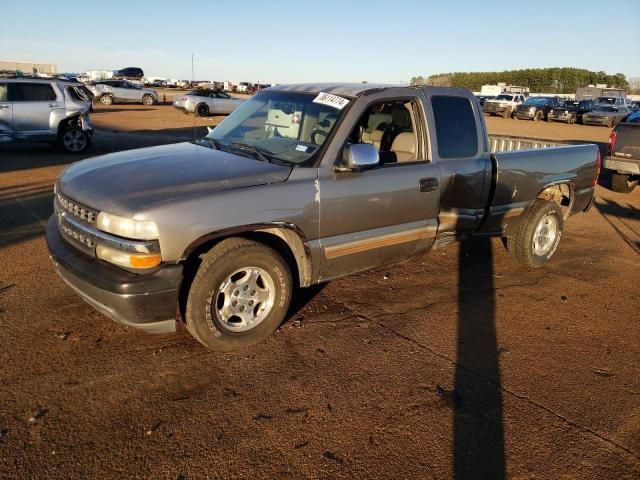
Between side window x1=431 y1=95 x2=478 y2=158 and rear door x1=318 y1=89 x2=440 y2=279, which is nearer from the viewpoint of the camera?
rear door x1=318 y1=89 x2=440 y2=279

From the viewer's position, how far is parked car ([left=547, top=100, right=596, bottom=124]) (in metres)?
35.4

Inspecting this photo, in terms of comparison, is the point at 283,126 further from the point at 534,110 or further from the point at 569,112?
the point at 534,110

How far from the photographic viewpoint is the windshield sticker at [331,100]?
4137 mm

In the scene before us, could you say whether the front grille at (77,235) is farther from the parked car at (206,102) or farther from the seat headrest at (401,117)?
the parked car at (206,102)

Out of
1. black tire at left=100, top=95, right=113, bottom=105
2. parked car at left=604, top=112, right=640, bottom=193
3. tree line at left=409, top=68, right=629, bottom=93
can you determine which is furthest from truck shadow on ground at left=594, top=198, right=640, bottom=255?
tree line at left=409, top=68, right=629, bottom=93

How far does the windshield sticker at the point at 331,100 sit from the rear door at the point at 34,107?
35.4 feet

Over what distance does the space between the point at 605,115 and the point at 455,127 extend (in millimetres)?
33726

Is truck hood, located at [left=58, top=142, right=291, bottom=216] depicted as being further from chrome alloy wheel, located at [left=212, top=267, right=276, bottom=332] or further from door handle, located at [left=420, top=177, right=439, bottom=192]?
door handle, located at [left=420, top=177, right=439, bottom=192]

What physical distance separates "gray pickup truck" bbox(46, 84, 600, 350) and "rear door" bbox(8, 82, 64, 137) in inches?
390

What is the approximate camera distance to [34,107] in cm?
1241

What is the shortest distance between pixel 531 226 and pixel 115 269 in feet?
14.1

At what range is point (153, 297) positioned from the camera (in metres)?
3.15

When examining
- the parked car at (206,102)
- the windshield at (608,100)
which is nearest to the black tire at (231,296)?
the parked car at (206,102)

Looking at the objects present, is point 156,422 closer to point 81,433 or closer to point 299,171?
point 81,433
